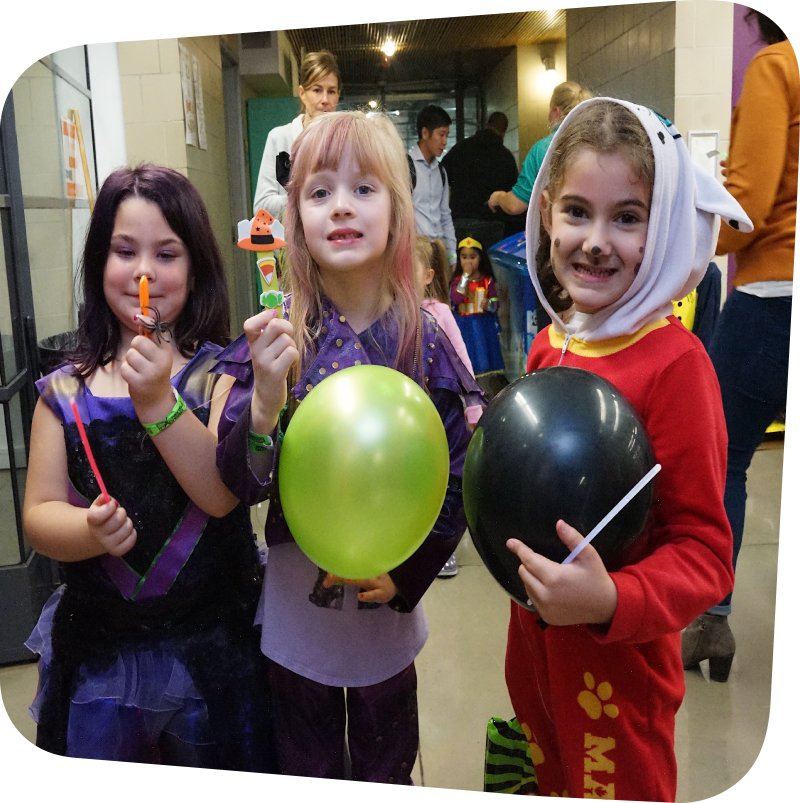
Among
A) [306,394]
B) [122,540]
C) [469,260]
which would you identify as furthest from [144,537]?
[469,260]

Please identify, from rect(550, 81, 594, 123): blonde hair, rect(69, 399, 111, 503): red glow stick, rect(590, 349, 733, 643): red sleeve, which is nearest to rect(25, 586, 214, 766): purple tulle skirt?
rect(69, 399, 111, 503): red glow stick

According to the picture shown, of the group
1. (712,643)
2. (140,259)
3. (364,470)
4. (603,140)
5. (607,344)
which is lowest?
(712,643)

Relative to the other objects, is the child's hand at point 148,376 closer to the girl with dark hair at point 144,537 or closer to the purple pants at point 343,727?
the girl with dark hair at point 144,537

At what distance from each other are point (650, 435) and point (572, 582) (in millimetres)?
186

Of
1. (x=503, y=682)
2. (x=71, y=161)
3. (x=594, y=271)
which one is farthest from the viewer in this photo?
(x=71, y=161)

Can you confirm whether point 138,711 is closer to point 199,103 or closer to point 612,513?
point 612,513

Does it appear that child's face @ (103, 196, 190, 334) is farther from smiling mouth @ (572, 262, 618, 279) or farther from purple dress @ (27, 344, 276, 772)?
smiling mouth @ (572, 262, 618, 279)

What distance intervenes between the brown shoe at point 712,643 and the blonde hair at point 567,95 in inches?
29.7

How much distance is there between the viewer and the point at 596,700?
0.86 m

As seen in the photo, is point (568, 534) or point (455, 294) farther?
point (455, 294)

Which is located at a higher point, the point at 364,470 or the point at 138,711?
the point at 364,470

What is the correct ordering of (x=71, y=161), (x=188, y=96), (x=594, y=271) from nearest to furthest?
1. (x=594, y=271)
2. (x=188, y=96)
3. (x=71, y=161)

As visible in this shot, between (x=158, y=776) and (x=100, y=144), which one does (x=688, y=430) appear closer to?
(x=158, y=776)

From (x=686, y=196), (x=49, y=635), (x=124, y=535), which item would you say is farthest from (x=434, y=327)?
(x=49, y=635)
